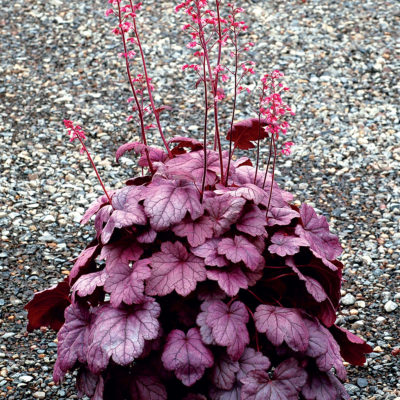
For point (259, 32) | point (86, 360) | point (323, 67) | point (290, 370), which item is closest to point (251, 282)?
point (290, 370)

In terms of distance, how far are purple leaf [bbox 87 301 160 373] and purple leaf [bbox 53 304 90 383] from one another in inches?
4.0

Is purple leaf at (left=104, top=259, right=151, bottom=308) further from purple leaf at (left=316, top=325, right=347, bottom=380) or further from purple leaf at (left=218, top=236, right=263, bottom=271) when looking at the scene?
purple leaf at (left=316, top=325, right=347, bottom=380)

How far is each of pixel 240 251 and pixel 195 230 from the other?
0.59ft

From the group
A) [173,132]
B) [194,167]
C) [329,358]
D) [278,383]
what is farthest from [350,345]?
[173,132]

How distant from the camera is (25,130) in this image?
4484 mm

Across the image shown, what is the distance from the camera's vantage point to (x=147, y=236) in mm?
2123

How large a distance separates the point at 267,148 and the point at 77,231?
5.06ft

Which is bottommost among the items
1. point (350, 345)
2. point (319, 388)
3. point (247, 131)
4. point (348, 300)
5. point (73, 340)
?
point (348, 300)

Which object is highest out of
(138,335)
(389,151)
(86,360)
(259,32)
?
(138,335)

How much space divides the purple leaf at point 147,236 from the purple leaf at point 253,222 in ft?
0.95

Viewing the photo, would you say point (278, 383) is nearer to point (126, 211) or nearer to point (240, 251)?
point (240, 251)

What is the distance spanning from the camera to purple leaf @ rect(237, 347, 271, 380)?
1996 millimetres

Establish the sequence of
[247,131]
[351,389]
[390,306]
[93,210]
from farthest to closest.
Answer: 1. [390,306]
2. [351,389]
3. [247,131]
4. [93,210]

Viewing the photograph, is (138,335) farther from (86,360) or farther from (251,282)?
(251,282)
